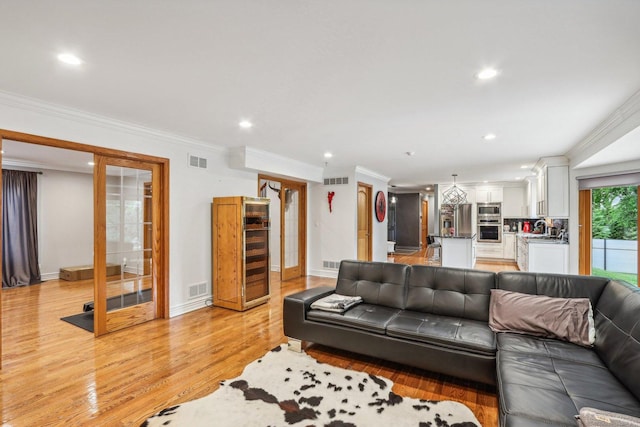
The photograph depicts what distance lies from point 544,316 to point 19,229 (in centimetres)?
878

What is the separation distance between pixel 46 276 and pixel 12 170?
231 centimetres

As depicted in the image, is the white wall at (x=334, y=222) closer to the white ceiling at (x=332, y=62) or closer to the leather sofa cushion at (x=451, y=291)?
the white ceiling at (x=332, y=62)

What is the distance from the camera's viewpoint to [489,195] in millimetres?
9805

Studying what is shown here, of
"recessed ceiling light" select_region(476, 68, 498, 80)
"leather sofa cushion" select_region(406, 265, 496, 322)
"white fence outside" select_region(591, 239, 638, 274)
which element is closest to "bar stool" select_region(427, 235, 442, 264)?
"white fence outside" select_region(591, 239, 638, 274)

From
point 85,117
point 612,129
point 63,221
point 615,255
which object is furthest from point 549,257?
point 63,221

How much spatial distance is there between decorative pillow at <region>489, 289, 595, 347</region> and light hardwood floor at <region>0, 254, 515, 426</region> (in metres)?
0.59

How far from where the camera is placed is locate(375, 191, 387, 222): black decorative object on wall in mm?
8148

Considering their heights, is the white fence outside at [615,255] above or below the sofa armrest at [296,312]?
above

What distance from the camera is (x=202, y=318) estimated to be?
422 cm

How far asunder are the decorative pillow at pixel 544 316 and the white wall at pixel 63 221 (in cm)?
841

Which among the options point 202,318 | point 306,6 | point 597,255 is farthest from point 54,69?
point 597,255

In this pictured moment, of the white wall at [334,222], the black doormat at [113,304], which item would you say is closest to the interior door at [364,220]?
the white wall at [334,222]

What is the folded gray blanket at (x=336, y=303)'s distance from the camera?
10.1 feet

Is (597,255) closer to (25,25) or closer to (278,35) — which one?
(278,35)
